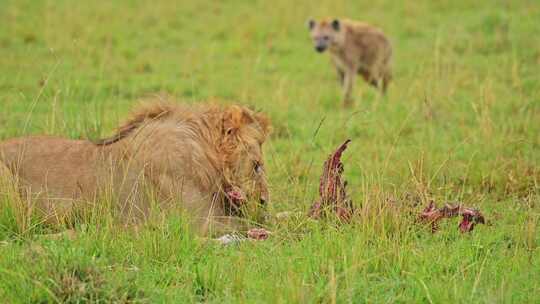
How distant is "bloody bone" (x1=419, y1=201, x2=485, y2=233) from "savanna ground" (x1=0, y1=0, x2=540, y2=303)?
0.18ft

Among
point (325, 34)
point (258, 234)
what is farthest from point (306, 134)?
point (325, 34)

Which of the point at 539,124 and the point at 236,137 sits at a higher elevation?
the point at 236,137

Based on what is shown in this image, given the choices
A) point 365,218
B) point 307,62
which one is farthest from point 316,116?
point 365,218

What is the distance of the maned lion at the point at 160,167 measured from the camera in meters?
5.03

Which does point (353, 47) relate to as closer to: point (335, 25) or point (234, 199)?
point (335, 25)

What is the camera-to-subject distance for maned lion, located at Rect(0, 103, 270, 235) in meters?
5.03

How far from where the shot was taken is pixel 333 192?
5191 mm

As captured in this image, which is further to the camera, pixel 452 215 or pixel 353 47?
pixel 353 47

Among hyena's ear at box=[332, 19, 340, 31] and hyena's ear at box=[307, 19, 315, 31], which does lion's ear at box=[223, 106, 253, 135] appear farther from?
hyena's ear at box=[307, 19, 315, 31]

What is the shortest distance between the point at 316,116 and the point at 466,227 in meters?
3.85

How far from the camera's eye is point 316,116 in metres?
8.77

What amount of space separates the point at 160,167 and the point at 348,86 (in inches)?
224

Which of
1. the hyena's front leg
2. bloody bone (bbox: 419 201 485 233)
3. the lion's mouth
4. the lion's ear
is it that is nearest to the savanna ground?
bloody bone (bbox: 419 201 485 233)

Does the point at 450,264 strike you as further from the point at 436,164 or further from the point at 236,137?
the point at 436,164
